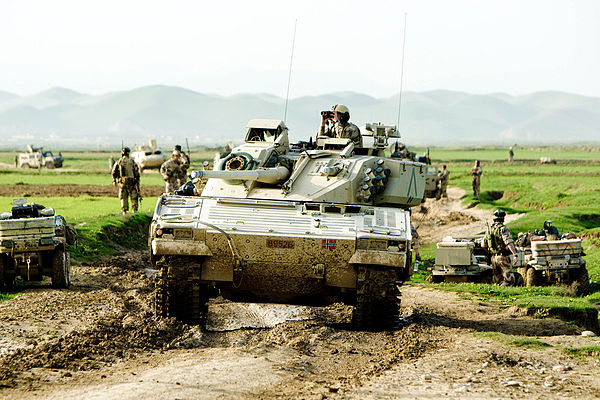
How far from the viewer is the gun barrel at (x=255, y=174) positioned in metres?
12.9

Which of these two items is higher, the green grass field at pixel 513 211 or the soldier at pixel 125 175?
the soldier at pixel 125 175

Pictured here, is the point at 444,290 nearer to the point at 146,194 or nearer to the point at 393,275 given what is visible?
the point at 393,275

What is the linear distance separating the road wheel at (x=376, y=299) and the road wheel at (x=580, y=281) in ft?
19.1

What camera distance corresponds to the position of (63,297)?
46.5ft

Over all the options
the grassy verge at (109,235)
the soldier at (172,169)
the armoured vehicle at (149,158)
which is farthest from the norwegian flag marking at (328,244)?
the armoured vehicle at (149,158)

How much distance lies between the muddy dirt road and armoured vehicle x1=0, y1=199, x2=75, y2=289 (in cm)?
61

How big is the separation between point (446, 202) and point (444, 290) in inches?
937

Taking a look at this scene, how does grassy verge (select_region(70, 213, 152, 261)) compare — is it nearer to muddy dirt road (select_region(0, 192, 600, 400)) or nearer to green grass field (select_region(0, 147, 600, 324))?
green grass field (select_region(0, 147, 600, 324))

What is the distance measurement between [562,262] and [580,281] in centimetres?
53

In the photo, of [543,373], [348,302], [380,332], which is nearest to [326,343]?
[380,332]

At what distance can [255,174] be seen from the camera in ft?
43.7

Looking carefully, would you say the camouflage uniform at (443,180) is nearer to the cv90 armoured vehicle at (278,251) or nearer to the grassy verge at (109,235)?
the grassy verge at (109,235)

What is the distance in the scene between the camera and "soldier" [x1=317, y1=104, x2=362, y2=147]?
15797mm

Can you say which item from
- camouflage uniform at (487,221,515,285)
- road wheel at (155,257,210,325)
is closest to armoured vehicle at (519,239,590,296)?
camouflage uniform at (487,221,515,285)
